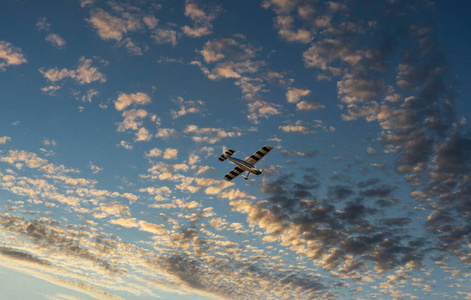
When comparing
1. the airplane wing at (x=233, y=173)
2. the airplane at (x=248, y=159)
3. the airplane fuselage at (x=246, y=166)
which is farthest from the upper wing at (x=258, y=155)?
the airplane wing at (x=233, y=173)

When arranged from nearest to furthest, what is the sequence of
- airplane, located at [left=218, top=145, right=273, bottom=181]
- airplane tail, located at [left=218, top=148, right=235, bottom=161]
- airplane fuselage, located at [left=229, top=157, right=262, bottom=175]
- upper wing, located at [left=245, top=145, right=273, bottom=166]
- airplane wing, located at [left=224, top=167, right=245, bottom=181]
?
upper wing, located at [left=245, top=145, right=273, bottom=166] < airplane, located at [left=218, top=145, right=273, bottom=181] < airplane fuselage, located at [left=229, top=157, right=262, bottom=175] < airplane tail, located at [left=218, top=148, right=235, bottom=161] < airplane wing, located at [left=224, top=167, right=245, bottom=181]

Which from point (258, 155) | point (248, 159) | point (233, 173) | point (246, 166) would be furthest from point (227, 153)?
point (258, 155)

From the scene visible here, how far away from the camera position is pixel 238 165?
62.8 meters

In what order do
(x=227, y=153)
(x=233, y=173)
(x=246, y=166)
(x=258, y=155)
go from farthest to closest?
(x=233, y=173)
(x=227, y=153)
(x=246, y=166)
(x=258, y=155)

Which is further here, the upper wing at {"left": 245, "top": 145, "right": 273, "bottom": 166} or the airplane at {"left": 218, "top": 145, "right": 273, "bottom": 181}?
the airplane at {"left": 218, "top": 145, "right": 273, "bottom": 181}

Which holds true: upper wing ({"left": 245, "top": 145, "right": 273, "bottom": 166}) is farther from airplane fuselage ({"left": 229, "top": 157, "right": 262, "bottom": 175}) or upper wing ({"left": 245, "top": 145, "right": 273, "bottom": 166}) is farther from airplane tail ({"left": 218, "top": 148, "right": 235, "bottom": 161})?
airplane tail ({"left": 218, "top": 148, "right": 235, "bottom": 161})

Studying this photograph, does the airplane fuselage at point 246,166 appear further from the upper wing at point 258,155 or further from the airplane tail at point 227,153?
the airplane tail at point 227,153

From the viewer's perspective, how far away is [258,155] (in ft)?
201

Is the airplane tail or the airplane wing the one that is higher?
the airplane tail

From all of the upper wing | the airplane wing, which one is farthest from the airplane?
the airplane wing

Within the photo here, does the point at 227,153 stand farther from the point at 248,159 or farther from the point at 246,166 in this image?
the point at 246,166

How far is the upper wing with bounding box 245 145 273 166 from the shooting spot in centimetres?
6048

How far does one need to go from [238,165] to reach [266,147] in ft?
24.7

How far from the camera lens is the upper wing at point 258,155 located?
60.5 meters
